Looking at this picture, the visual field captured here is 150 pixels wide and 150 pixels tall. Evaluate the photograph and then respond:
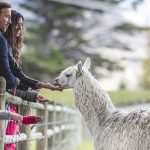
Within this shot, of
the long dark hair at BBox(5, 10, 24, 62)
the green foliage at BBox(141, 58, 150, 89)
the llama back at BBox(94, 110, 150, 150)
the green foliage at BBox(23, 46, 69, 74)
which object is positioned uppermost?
the green foliage at BBox(141, 58, 150, 89)

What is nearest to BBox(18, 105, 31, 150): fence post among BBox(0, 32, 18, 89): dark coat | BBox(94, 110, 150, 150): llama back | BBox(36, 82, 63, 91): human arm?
BBox(36, 82, 63, 91): human arm

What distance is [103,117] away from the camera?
880cm

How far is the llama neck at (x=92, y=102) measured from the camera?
884 centimetres

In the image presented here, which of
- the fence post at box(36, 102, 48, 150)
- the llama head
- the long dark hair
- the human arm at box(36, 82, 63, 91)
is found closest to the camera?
the long dark hair

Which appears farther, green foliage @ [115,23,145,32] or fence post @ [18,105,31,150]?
green foliage @ [115,23,145,32]

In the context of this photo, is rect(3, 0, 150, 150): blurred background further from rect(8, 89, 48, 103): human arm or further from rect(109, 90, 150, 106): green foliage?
rect(8, 89, 48, 103): human arm

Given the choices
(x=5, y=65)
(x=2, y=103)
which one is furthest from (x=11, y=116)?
(x=5, y=65)

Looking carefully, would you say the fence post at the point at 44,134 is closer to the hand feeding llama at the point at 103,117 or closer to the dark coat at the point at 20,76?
the hand feeding llama at the point at 103,117

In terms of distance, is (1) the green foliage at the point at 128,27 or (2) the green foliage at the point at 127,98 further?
(1) the green foliage at the point at 128,27

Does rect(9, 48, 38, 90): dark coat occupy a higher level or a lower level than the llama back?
higher

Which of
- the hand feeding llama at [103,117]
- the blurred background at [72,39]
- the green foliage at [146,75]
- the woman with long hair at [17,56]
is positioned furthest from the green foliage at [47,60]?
the woman with long hair at [17,56]

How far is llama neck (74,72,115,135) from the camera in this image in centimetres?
884

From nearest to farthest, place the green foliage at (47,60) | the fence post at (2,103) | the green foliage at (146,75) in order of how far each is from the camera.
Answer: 1. the fence post at (2,103)
2. the green foliage at (47,60)
3. the green foliage at (146,75)

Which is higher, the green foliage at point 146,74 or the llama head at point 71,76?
the green foliage at point 146,74
